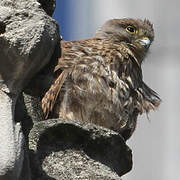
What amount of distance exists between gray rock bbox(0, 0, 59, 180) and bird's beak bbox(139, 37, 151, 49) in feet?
13.5

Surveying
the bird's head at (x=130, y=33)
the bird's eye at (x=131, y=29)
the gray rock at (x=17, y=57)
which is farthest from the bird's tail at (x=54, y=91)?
the bird's eye at (x=131, y=29)

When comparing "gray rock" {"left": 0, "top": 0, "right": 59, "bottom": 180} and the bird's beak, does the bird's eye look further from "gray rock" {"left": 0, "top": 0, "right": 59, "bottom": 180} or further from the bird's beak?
"gray rock" {"left": 0, "top": 0, "right": 59, "bottom": 180}

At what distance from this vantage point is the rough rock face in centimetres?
333

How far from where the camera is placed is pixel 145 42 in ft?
25.7

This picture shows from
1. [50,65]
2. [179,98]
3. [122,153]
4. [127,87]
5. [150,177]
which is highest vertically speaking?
[50,65]

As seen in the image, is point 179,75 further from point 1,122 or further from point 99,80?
point 1,122

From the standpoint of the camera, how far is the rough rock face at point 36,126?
333 cm

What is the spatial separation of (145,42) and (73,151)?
415 cm

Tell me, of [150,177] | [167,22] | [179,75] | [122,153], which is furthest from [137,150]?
[122,153]

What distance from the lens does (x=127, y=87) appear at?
5.82 m

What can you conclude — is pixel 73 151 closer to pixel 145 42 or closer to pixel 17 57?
pixel 17 57

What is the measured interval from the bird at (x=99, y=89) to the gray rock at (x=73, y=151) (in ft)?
3.09

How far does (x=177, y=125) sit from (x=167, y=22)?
4.79 ft

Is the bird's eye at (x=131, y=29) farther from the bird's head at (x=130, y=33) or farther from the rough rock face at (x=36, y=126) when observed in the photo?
the rough rock face at (x=36, y=126)
